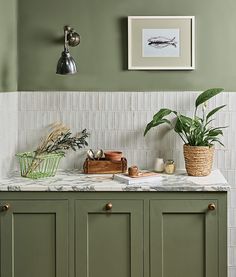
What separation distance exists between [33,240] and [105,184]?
Result: 52cm

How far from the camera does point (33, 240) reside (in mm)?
3492

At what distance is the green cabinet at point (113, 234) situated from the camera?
11.3 feet

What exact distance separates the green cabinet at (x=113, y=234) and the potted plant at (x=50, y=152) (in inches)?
12.0

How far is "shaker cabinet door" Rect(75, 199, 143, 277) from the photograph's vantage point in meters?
3.46

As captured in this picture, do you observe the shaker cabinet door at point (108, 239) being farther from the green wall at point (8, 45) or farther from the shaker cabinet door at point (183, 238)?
the green wall at point (8, 45)

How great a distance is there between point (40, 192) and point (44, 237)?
0.86ft

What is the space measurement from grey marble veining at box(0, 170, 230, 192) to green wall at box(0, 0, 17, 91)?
0.61 m

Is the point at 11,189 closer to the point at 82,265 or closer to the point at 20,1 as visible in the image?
the point at 82,265

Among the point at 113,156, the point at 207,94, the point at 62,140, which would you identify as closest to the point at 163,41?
the point at 207,94

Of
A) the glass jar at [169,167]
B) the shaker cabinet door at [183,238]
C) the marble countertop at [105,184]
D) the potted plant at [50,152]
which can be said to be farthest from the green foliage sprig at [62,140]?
the shaker cabinet door at [183,238]

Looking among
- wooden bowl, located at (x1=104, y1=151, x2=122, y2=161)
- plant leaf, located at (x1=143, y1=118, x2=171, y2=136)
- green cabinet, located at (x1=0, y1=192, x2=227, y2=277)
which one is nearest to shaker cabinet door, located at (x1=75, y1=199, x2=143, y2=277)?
green cabinet, located at (x1=0, y1=192, x2=227, y2=277)

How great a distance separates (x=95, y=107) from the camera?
4.07 meters

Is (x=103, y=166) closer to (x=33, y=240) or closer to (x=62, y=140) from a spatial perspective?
(x=62, y=140)

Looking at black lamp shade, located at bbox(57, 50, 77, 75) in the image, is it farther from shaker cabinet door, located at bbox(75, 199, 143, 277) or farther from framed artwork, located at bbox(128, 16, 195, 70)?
shaker cabinet door, located at bbox(75, 199, 143, 277)
